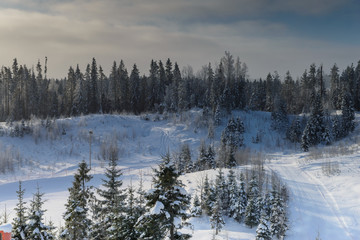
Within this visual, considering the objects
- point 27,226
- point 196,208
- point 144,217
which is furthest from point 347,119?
point 27,226

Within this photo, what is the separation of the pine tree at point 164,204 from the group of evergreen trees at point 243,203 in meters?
13.0

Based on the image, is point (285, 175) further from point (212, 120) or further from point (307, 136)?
point (212, 120)

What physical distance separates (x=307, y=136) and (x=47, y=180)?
46.3 metres

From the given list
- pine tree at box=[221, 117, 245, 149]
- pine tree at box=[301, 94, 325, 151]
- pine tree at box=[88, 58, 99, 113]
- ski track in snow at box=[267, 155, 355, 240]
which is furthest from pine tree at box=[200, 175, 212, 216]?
pine tree at box=[88, 58, 99, 113]

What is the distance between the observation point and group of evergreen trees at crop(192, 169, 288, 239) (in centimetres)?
2158

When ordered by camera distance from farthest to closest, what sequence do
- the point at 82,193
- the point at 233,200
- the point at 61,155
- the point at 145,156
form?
the point at 145,156
the point at 61,155
the point at 233,200
the point at 82,193

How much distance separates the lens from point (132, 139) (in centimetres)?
5659

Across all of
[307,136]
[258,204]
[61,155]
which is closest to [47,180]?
[61,155]

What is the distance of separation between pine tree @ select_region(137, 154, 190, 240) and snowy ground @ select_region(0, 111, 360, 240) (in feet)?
Result: 38.5

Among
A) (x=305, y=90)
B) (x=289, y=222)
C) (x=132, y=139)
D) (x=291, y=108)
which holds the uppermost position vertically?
(x=305, y=90)

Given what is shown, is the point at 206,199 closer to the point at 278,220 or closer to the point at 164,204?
the point at 278,220

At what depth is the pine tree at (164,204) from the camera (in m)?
10.3

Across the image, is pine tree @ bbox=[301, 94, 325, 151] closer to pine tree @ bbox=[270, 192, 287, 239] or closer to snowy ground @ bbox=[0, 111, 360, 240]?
snowy ground @ bbox=[0, 111, 360, 240]

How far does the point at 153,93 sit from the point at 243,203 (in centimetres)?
5810
